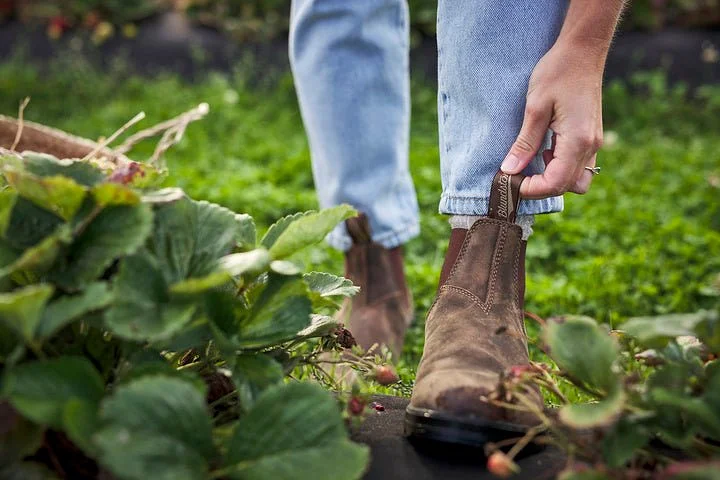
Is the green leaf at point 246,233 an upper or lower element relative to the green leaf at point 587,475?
upper

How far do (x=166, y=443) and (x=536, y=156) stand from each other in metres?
0.69

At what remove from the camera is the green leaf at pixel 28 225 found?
0.88 meters

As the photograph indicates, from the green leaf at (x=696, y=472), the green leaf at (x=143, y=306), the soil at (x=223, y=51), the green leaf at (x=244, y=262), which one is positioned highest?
the soil at (x=223, y=51)

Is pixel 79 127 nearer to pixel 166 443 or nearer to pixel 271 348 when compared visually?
pixel 271 348

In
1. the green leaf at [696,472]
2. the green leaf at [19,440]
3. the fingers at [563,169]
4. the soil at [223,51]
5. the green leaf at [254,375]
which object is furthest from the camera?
the soil at [223,51]

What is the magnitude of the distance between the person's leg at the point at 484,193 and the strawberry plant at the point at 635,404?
169 mm

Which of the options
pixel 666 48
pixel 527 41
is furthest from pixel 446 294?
pixel 666 48

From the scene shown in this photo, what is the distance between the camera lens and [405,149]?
188 cm

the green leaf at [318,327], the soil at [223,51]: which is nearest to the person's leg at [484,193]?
the green leaf at [318,327]

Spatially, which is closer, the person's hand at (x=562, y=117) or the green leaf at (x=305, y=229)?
the green leaf at (x=305, y=229)

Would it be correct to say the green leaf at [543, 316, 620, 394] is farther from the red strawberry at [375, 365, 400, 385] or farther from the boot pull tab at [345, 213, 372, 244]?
the boot pull tab at [345, 213, 372, 244]

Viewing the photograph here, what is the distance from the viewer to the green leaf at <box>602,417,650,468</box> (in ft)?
2.65

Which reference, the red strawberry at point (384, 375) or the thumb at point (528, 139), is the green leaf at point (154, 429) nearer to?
the red strawberry at point (384, 375)

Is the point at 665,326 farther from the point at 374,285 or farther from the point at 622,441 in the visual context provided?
the point at 374,285
